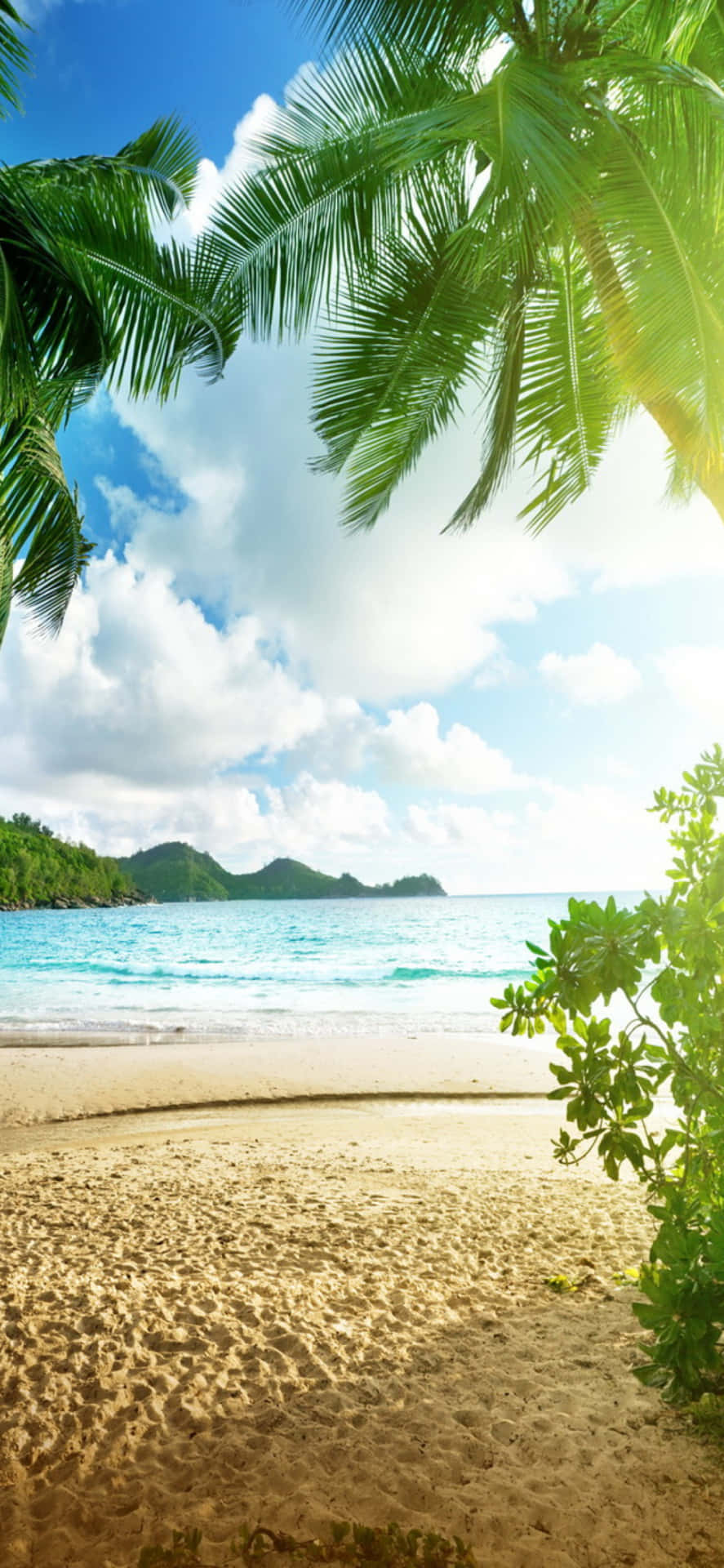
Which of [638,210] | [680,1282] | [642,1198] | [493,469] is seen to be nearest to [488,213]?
[638,210]

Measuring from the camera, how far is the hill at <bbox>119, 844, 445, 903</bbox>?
370 ft

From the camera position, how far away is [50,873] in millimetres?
86188

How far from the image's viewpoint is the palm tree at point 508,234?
12.5ft

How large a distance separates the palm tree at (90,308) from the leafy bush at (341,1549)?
470 centimetres

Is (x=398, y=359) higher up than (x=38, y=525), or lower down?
higher up

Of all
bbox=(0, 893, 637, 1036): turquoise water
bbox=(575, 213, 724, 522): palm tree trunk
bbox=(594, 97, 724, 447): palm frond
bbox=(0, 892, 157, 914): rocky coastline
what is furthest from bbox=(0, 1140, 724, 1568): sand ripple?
bbox=(0, 892, 157, 914): rocky coastline

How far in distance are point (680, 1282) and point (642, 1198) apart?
Answer: 2710 millimetres

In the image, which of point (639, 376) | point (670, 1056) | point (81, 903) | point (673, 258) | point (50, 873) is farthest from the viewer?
point (81, 903)

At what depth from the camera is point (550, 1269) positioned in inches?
141

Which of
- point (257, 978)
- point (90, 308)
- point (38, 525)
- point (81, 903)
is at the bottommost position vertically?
point (81, 903)

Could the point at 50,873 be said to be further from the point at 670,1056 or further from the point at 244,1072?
the point at 670,1056

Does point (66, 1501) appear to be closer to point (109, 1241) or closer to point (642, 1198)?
point (109, 1241)

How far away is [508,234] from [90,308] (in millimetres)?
2428

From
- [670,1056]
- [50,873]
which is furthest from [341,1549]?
[50,873]
